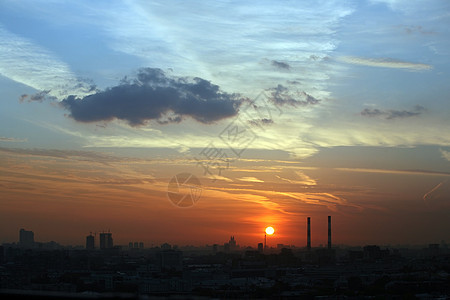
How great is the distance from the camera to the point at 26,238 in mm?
106062

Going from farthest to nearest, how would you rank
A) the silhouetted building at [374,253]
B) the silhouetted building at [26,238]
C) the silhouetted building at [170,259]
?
1. the silhouetted building at [26,238]
2. the silhouetted building at [374,253]
3. the silhouetted building at [170,259]

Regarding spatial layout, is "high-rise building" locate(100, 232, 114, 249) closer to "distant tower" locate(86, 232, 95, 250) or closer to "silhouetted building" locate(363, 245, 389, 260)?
"distant tower" locate(86, 232, 95, 250)

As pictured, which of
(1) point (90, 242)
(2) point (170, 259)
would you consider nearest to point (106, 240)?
(1) point (90, 242)

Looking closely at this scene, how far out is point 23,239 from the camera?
10544 cm

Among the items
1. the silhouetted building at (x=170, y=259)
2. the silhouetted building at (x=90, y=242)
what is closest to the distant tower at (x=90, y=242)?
the silhouetted building at (x=90, y=242)

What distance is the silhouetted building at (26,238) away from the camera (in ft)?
340

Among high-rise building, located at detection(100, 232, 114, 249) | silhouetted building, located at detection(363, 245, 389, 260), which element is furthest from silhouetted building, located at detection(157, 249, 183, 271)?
high-rise building, located at detection(100, 232, 114, 249)

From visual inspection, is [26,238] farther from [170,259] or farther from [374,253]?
[374,253]

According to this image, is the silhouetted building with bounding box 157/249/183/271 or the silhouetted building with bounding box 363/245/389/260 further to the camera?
the silhouetted building with bounding box 363/245/389/260

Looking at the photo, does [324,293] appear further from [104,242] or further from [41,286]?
[104,242]

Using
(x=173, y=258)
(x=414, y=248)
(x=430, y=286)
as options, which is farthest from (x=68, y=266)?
(x=414, y=248)

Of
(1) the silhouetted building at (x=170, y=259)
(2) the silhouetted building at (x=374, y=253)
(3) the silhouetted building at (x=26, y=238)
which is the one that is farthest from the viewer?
(3) the silhouetted building at (x=26, y=238)

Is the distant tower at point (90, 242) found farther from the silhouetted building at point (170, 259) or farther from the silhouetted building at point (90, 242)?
the silhouetted building at point (170, 259)

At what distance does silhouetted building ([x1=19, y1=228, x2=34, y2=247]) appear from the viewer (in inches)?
4085
